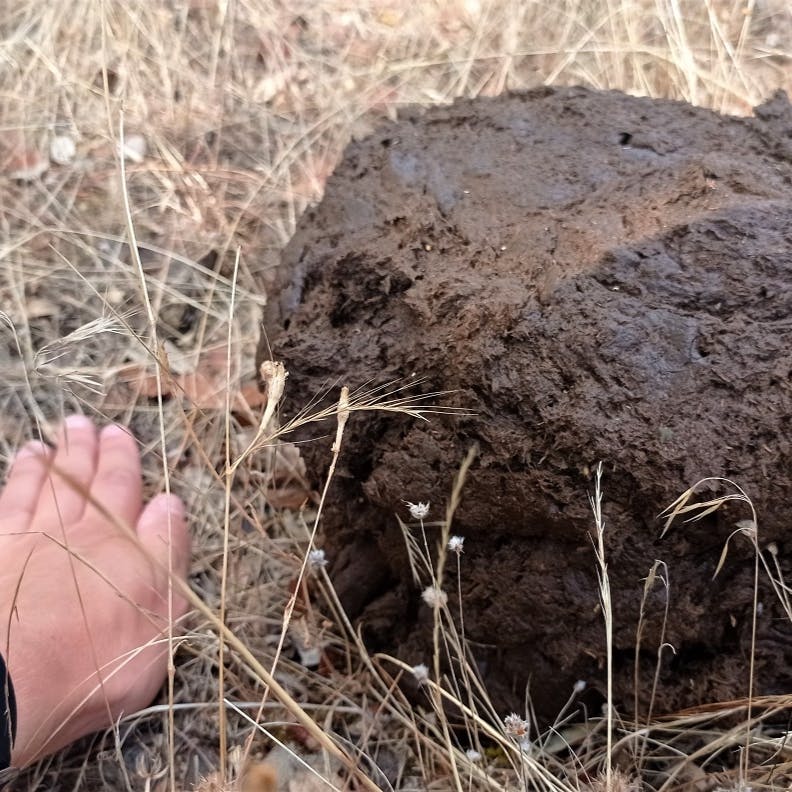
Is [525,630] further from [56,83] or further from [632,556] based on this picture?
[56,83]

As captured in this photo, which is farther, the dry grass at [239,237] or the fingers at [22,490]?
the fingers at [22,490]

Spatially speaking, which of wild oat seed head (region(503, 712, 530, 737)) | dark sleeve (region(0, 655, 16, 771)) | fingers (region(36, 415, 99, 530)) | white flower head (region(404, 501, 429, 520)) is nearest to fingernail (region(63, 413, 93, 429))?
fingers (region(36, 415, 99, 530))

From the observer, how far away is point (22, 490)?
6.23 feet

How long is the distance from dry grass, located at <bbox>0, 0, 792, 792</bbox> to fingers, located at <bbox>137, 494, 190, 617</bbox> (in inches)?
2.3

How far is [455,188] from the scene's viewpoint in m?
1.45

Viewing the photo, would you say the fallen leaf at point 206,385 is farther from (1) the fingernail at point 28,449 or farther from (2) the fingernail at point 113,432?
(1) the fingernail at point 28,449

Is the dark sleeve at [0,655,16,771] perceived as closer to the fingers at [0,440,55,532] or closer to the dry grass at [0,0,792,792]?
the dry grass at [0,0,792,792]

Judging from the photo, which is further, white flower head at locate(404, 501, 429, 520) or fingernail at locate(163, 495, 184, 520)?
fingernail at locate(163, 495, 184, 520)

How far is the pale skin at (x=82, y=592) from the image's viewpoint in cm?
140

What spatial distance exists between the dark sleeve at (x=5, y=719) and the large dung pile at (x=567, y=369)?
25.6 inches

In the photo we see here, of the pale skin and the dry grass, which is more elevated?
the dry grass

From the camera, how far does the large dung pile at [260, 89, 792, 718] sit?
1.11 meters

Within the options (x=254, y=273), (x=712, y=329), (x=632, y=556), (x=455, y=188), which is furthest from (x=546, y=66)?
(x=632, y=556)

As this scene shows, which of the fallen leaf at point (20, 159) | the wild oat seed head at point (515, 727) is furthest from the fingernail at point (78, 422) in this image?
the wild oat seed head at point (515, 727)
